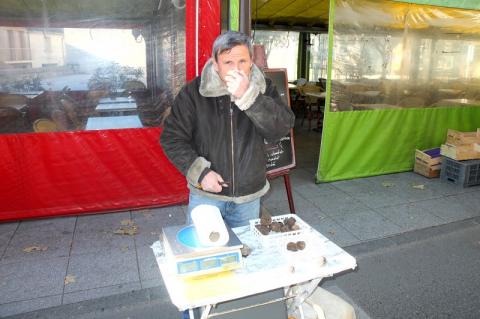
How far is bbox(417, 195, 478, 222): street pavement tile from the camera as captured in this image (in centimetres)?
508

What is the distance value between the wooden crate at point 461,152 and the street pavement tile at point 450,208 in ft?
2.37

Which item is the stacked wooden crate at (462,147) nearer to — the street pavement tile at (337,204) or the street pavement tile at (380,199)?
the street pavement tile at (380,199)

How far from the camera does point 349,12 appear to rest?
5539mm

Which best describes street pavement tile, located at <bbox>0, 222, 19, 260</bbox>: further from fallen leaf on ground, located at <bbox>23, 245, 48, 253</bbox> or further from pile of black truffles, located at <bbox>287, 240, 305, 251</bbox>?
pile of black truffles, located at <bbox>287, 240, 305, 251</bbox>

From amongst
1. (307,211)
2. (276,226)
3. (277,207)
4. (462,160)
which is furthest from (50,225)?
(462,160)

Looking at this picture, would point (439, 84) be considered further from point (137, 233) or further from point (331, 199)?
point (137, 233)

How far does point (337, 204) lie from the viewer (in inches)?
211

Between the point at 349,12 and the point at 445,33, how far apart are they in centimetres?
215

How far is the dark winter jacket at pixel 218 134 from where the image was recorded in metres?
2.36

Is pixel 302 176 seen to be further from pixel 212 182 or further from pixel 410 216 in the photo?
pixel 212 182

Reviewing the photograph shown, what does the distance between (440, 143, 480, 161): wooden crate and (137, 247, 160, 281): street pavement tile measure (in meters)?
4.76

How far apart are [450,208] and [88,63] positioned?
189 inches

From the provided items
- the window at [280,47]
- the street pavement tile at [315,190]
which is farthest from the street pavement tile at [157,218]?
the window at [280,47]

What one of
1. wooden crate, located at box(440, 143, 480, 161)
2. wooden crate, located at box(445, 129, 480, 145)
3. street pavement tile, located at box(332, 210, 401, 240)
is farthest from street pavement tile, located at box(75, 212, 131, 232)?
wooden crate, located at box(445, 129, 480, 145)
